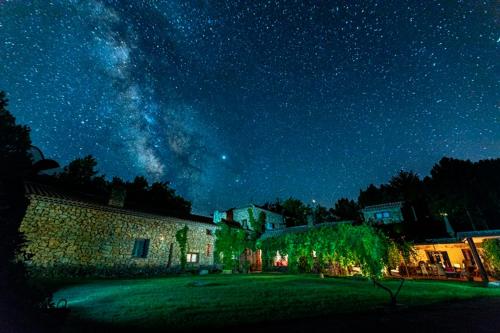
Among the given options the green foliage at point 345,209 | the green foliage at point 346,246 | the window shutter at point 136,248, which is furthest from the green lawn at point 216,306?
the green foliage at point 345,209

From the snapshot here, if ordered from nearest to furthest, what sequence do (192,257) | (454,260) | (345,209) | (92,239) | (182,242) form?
1. (92,239)
2. (182,242)
3. (454,260)
4. (192,257)
5. (345,209)

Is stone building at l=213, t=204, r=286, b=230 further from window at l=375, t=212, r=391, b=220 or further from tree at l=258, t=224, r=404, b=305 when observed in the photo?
tree at l=258, t=224, r=404, b=305

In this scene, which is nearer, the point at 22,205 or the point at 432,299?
the point at 22,205

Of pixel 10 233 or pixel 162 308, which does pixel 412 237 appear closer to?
pixel 162 308

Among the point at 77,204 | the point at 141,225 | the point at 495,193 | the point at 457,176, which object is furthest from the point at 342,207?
the point at 77,204

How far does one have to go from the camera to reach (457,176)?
113 feet

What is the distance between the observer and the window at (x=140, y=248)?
60.9ft

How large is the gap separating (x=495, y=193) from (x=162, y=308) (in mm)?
42898

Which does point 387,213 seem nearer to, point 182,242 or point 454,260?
point 454,260

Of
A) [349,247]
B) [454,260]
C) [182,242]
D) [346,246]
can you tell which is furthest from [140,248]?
[454,260]

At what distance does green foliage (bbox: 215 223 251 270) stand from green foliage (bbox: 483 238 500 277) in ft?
61.1

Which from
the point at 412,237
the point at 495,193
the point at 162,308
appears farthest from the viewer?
the point at 495,193

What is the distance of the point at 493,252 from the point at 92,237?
2794cm

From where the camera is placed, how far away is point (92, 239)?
16.1m
